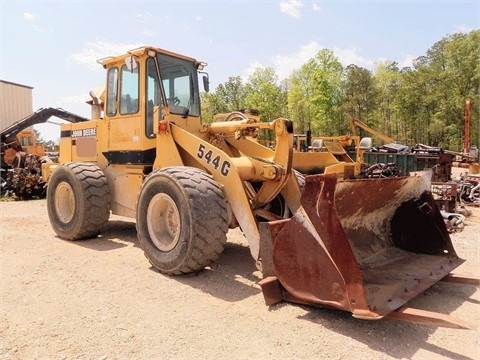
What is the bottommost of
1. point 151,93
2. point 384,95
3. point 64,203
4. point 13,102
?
point 64,203

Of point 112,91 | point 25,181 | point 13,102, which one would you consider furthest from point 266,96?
point 112,91

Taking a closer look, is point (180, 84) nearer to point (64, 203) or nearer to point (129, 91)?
point (129, 91)

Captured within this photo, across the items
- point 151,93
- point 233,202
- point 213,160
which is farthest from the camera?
point 151,93

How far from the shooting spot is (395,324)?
11.5ft

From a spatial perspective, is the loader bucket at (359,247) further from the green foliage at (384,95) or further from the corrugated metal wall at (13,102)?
the green foliage at (384,95)

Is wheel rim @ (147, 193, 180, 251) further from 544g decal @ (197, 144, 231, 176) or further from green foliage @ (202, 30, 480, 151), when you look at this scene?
green foliage @ (202, 30, 480, 151)

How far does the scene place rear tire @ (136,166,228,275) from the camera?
174 inches

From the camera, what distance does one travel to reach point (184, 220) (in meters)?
4.49

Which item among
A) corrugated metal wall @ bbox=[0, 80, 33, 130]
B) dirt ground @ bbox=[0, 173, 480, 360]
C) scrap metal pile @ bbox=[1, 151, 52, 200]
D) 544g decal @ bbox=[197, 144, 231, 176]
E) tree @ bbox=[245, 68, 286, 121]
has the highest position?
tree @ bbox=[245, 68, 286, 121]

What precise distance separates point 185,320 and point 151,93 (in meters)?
3.53

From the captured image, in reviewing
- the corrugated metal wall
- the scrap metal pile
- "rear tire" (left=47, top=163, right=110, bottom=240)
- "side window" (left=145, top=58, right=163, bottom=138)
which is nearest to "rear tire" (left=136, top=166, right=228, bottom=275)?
"side window" (left=145, top=58, right=163, bottom=138)

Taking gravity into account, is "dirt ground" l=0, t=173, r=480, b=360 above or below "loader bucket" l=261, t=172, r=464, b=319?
below

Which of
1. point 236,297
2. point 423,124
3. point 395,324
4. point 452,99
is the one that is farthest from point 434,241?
point 423,124

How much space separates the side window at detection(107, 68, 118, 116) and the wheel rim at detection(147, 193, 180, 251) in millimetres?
2208
